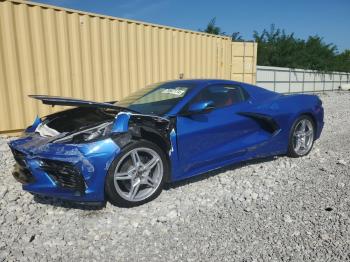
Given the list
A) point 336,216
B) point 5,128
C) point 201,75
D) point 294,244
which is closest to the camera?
point 294,244

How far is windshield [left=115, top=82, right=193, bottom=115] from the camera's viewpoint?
3.67 metres

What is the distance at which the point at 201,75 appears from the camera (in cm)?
990

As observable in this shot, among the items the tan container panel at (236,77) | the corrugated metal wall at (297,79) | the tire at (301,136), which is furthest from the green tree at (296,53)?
the tire at (301,136)

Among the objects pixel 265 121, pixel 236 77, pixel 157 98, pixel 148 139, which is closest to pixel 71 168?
pixel 148 139

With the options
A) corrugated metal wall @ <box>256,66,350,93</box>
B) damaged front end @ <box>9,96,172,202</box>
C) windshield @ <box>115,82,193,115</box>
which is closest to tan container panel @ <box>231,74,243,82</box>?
corrugated metal wall @ <box>256,66,350,93</box>

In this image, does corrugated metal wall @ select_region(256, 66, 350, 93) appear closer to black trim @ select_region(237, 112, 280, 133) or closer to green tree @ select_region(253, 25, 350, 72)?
green tree @ select_region(253, 25, 350, 72)

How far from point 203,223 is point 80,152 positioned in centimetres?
125

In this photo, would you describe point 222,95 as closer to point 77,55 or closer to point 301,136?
point 301,136

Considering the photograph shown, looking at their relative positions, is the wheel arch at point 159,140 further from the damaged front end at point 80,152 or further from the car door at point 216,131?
the car door at point 216,131

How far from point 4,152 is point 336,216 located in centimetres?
501

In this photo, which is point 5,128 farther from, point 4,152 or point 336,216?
point 336,216

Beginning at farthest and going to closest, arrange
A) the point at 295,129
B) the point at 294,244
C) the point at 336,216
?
the point at 295,129 → the point at 336,216 → the point at 294,244

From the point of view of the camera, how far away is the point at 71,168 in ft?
9.07

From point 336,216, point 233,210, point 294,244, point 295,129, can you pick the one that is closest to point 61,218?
point 233,210
